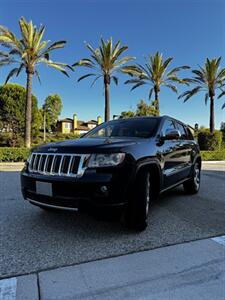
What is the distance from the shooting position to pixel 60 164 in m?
3.47

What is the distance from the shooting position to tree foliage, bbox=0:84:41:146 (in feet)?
79.8

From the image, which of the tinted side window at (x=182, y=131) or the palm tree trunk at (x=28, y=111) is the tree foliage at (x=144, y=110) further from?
the tinted side window at (x=182, y=131)

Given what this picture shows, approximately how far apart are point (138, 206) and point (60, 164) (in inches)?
43.6

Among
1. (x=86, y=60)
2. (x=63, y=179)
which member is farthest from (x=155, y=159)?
(x=86, y=60)

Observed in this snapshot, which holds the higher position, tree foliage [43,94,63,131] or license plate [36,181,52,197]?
tree foliage [43,94,63,131]

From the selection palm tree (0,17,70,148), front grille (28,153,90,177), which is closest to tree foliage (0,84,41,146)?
palm tree (0,17,70,148)

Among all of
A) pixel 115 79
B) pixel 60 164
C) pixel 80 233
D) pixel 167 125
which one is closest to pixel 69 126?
pixel 115 79

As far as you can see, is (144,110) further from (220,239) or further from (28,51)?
(220,239)

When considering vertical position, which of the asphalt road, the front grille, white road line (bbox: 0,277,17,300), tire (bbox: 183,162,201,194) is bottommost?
white road line (bbox: 0,277,17,300)

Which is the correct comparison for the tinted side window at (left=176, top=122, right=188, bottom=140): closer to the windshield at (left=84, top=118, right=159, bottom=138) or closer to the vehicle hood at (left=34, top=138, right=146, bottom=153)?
the windshield at (left=84, top=118, right=159, bottom=138)

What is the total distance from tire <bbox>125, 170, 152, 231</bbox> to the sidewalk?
20.9 inches

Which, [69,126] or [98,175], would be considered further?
[69,126]

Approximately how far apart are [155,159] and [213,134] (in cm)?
2098

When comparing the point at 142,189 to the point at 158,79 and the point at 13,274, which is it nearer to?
the point at 13,274
